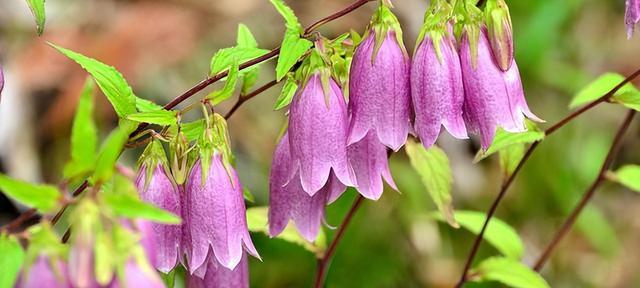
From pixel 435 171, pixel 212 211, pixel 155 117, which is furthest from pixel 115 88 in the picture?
pixel 435 171

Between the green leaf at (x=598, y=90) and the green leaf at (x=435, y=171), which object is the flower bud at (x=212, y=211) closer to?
the green leaf at (x=435, y=171)

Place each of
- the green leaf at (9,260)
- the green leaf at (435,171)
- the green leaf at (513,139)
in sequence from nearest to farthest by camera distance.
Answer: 1. the green leaf at (9,260)
2. the green leaf at (513,139)
3. the green leaf at (435,171)

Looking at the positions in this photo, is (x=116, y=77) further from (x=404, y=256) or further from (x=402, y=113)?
(x=404, y=256)

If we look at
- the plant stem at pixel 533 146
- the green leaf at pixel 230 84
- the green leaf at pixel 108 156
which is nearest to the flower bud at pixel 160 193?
the green leaf at pixel 230 84

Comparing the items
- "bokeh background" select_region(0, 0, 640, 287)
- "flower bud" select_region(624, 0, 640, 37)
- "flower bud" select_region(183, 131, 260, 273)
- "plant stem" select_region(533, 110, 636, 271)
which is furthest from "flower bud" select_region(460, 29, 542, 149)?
"bokeh background" select_region(0, 0, 640, 287)

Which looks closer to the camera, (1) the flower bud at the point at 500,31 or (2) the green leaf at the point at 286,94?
(1) the flower bud at the point at 500,31

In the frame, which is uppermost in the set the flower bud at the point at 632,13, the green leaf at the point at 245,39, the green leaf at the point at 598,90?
the flower bud at the point at 632,13

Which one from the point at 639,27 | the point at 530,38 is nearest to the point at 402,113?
the point at 639,27
